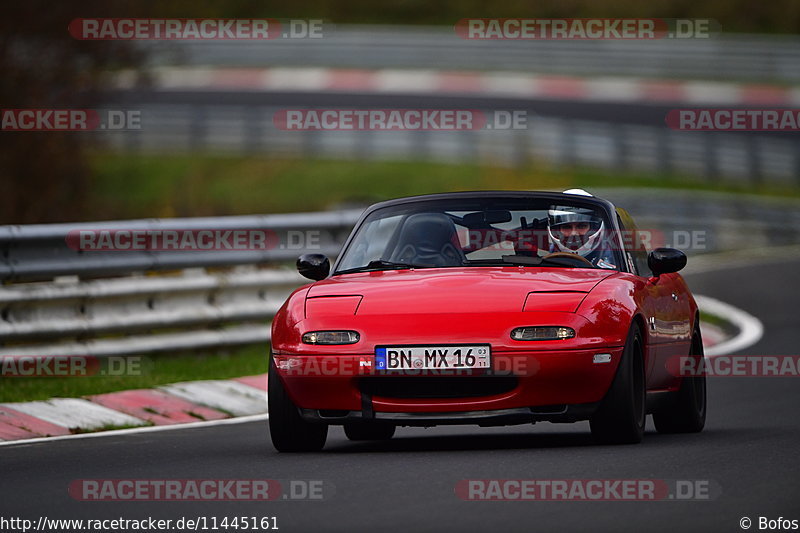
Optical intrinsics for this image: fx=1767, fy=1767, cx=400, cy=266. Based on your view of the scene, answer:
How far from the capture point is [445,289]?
358 inches

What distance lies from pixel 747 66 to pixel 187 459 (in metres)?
38.9

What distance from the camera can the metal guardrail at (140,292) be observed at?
12844 millimetres

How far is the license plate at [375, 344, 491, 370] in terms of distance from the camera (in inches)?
342

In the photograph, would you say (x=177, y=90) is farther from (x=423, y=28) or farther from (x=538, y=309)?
(x=538, y=309)

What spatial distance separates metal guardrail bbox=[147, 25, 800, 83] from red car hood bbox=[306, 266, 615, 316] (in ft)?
121

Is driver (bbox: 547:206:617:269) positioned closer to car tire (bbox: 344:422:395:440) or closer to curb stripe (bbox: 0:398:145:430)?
car tire (bbox: 344:422:395:440)

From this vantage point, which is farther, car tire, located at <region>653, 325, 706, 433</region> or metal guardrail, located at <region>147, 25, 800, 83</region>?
metal guardrail, located at <region>147, 25, 800, 83</region>

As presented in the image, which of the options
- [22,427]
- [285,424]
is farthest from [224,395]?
[285,424]

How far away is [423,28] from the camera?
53.3 m

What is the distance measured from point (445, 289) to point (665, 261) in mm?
1512

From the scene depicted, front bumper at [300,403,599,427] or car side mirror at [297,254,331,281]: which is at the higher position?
car side mirror at [297,254,331,281]

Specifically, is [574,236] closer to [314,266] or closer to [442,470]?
[314,266]

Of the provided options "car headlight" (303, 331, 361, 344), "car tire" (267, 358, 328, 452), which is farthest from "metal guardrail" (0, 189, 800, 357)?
"car headlight" (303, 331, 361, 344)

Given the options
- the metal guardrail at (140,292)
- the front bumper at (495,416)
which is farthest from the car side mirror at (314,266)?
the metal guardrail at (140,292)
